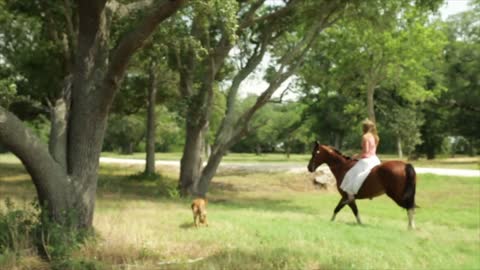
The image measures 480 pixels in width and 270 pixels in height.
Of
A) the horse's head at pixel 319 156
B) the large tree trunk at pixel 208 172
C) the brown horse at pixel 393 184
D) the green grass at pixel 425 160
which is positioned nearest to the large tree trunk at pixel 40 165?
the horse's head at pixel 319 156

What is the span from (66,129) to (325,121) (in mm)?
56522

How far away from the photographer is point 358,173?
13016 millimetres

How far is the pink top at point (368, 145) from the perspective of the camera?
12.6 metres


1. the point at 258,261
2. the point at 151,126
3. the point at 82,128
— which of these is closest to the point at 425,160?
the point at 151,126

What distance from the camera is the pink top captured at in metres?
12.6

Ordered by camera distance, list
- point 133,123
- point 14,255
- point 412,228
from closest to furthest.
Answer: point 14,255, point 412,228, point 133,123

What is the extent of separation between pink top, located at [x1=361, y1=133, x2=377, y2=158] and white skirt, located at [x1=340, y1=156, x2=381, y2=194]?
12 cm

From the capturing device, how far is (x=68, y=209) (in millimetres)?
8453

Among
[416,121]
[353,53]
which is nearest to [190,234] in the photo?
[353,53]

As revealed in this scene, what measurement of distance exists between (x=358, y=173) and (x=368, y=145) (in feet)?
2.74

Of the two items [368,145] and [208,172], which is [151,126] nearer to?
[208,172]

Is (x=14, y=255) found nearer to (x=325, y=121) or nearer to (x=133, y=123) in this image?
(x=325, y=121)

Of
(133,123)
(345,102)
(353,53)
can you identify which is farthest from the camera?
(133,123)

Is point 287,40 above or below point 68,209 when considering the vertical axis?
above
